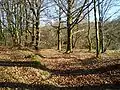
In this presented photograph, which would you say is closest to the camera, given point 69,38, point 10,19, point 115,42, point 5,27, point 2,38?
point 69,38

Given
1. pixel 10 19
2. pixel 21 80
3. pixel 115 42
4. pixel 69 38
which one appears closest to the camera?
pixel 21 80

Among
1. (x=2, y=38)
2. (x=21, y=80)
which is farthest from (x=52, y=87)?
(x=2, y=38)

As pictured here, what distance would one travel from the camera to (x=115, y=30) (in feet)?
185

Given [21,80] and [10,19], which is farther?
[10,19]

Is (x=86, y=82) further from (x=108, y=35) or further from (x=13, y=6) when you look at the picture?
(x=108, y=35)

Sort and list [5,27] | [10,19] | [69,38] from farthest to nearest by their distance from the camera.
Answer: [5,27] → [10,19] → [69,38]

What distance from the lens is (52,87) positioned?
1466cm

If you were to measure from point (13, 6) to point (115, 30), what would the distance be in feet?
69.1

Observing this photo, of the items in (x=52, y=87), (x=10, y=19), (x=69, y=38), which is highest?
(x=10, y=19)

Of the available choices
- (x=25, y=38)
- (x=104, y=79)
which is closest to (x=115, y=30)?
(x=25, y=38)

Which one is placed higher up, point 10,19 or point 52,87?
point 10,19

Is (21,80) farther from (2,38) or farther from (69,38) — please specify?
(2,38)

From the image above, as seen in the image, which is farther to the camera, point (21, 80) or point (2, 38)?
point (2, 38)

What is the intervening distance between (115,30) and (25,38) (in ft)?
62.2
